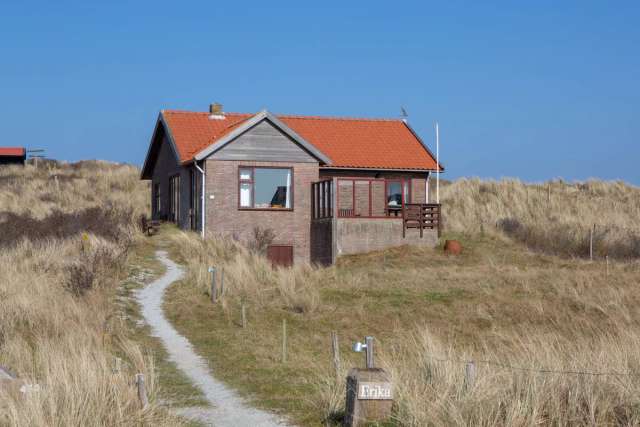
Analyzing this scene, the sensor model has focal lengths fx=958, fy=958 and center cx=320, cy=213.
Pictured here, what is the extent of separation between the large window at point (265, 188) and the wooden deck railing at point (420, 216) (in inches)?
158

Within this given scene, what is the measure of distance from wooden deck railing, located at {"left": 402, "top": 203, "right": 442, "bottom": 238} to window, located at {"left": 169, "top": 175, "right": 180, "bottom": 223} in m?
8.76

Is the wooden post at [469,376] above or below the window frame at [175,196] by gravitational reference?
below

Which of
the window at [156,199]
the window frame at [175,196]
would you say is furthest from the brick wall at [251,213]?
the window at [156,199]

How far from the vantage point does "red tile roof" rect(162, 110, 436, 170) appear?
34.8 meters

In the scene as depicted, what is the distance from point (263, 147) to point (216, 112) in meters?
5.05

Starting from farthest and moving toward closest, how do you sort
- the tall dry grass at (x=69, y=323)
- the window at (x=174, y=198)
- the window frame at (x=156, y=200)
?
the window frame at (x=156, y=200)
the window at (x=174, y=198)
the tall dry grass at (x=69, y=323)

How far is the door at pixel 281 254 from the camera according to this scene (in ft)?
107

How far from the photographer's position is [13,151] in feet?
232

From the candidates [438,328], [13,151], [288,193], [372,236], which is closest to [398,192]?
[372,236]

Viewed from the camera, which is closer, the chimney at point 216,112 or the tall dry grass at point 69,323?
the tall dry grass at point 69,323

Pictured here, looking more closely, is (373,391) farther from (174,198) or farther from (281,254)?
(174,198)

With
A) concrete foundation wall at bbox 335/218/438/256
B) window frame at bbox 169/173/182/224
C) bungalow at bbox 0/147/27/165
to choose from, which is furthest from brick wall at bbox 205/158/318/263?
bungalow at bbox 0/147/27/165

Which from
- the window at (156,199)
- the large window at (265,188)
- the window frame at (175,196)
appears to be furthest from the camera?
the window at (156,199)

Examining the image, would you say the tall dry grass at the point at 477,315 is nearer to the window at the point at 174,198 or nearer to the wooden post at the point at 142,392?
the wooden post at the point at 142,392
